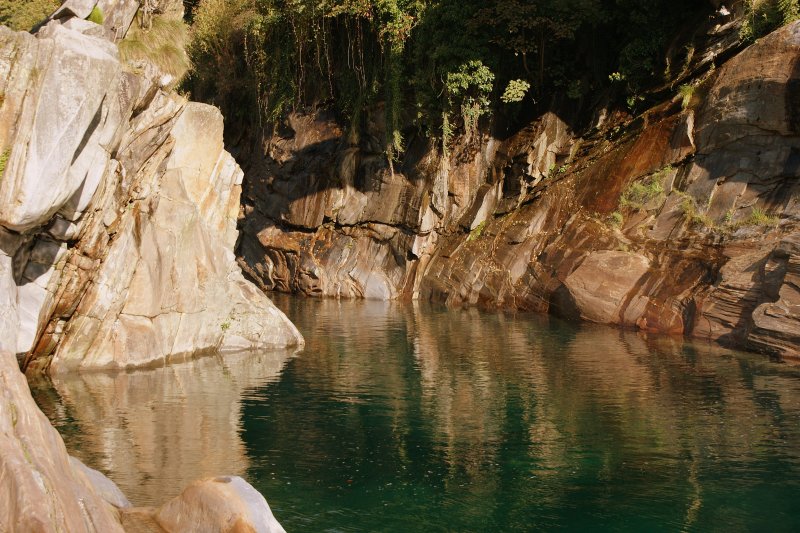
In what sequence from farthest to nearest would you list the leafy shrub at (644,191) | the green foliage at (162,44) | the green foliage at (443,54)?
the green foliage at (443,54), the green foliage at (162,44), the leafy shrub at (644,191)

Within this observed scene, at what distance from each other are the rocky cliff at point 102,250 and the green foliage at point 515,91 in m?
12.8

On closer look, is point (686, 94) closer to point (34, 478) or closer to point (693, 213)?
point (693, 213)

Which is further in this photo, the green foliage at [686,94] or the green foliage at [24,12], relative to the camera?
the green foliage at [24,12]

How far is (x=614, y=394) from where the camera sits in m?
16.5

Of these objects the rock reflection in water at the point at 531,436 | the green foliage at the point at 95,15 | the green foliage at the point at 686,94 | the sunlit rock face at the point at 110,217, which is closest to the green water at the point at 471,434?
the rock reflection in water at the point at 531,436

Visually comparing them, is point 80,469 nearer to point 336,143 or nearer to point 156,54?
point 156,54

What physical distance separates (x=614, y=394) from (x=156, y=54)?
69.1 feet

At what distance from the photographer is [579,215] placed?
29531 millimetres

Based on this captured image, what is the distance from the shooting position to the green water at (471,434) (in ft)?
34.8

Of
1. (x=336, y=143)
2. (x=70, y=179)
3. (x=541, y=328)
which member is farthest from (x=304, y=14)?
(x=70, y=179)

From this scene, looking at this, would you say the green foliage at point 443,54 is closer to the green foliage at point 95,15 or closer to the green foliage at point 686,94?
the green foliage at point 686,94

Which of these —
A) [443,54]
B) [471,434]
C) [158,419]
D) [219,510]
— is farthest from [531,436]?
[443,54]

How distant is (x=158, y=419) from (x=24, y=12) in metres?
20.8

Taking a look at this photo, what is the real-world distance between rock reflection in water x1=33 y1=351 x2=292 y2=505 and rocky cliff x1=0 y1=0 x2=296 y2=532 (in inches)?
39.8
